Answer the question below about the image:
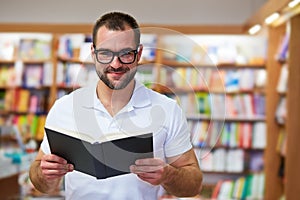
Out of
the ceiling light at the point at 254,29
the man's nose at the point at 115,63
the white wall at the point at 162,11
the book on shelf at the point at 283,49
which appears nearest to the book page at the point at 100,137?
the man's nose at the point at 115,63

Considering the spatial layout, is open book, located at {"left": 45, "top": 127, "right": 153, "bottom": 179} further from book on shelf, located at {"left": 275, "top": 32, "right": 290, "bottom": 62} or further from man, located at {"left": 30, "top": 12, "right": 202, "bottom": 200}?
book on shelf, located at {"left": 275, "top": 32, "right": 290, "bottom": 62}

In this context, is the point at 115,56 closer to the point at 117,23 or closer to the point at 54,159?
the point at 117,23

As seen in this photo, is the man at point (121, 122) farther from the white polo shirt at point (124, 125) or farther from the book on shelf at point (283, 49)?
the book on shelf at point (283, 49)

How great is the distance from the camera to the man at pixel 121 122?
1673mm

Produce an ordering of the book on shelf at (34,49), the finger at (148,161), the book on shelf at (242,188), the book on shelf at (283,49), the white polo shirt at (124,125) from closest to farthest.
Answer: the finger at (148,161) → the white polo shirt at (124,125) → the book on shelf at (283,49) → the book on shelf at (242,188) → the book on shelf at (34,49)

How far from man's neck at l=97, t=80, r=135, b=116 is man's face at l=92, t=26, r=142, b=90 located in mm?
74

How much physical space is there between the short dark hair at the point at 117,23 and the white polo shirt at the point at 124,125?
0.65ft

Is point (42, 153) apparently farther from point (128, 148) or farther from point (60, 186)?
point (128, 148)

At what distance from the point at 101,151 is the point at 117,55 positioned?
0.29 meters

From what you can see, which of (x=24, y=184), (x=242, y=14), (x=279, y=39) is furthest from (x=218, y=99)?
(x=242, y=14)

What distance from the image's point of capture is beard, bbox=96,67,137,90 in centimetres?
166

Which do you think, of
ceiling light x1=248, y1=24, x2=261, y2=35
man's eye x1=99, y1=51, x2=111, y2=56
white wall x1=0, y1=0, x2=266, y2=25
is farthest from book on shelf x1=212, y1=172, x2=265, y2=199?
man's eye x1=99, y1=51, x2=111, y2=56

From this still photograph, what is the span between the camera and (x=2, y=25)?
585cm

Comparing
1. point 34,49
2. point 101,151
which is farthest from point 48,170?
point 34,49
